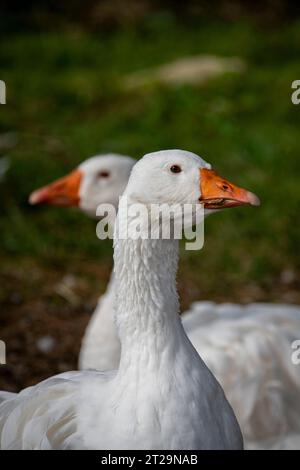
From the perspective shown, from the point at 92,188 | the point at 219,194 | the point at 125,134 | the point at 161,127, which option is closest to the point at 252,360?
the point at 92,188

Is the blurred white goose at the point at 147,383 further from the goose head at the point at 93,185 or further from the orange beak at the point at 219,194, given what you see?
the goose head at the point at 93,185

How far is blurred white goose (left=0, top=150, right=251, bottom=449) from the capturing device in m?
2.46

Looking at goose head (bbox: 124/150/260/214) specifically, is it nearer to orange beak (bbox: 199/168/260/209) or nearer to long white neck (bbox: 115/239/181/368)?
orange beak (bbox: 199/168/260/209)

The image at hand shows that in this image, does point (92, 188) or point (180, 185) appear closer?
point (180, 185)

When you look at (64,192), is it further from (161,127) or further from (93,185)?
(161,127)

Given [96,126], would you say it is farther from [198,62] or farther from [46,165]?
[198,62]

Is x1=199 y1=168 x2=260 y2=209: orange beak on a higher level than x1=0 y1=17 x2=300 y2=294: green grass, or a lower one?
lower

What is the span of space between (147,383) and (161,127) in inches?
248

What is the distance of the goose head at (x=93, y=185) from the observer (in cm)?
418

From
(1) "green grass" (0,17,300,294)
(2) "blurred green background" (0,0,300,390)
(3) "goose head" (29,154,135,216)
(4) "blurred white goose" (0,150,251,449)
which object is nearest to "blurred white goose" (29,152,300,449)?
(3) "goose head" (29,154,135,216)

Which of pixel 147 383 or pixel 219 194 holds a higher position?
pixel 219 194

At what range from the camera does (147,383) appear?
2.53 metres

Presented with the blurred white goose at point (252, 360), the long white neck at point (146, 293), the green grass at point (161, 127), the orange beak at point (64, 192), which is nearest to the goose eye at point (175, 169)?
the long white neck at point (146, 293)

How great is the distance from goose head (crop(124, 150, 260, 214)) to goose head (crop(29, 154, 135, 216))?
5.28 feet
